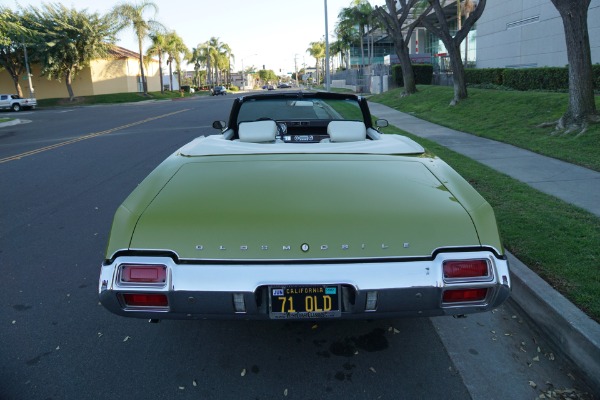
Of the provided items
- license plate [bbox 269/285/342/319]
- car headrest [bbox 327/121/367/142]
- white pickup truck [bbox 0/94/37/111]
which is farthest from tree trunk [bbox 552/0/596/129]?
white pickup truck [bbox 0/94/37/111]

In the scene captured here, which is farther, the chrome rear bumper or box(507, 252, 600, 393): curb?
box(507, 252, 600, 393): curb

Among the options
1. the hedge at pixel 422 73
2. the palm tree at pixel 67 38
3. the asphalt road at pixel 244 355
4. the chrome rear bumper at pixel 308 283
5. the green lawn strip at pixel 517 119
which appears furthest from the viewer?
the palm tree at pixel 67 38

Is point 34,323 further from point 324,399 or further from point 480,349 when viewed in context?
point 480,349

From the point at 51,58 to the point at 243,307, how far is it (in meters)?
50.8

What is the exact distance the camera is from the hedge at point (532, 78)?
1738 centimetres

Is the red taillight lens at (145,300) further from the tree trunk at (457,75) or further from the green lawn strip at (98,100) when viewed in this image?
the green lawn strip at (98,100)

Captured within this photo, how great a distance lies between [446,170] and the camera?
10.4 ft

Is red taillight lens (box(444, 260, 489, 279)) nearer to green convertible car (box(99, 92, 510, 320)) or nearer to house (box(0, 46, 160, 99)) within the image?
green convertible car (box(99, 92, 510, 320))

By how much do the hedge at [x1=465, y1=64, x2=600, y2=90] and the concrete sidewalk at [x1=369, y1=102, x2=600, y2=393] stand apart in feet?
21.4

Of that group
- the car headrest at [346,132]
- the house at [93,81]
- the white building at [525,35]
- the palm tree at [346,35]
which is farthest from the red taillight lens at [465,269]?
the palm tree at [346,35]

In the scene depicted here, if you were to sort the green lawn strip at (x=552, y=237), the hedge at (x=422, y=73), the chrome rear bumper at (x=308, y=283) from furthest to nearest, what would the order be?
the hedge at (x=422, y=73) < the green lawn strip at (x=552, y=237) < the chrome rear bumper at (x=308, y=283)

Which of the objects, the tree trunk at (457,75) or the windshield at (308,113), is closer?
the windshield at (308,113)

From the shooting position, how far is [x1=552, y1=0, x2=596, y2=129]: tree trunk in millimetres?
9922

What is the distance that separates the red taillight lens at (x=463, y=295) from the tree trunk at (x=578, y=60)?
9273 millimetres
